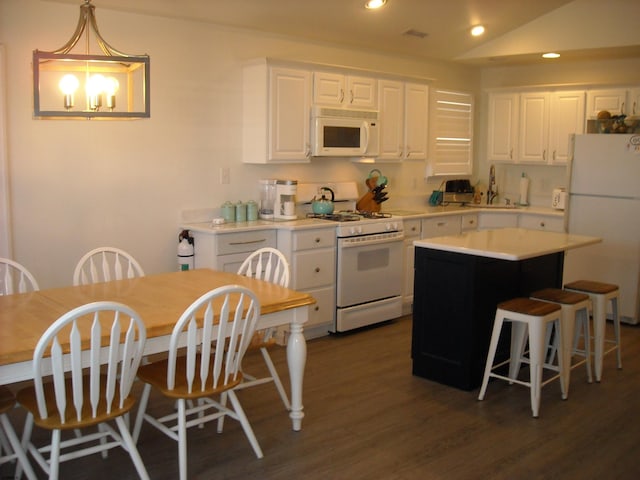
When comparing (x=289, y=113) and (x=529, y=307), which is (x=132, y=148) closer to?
(x=289, y=113)

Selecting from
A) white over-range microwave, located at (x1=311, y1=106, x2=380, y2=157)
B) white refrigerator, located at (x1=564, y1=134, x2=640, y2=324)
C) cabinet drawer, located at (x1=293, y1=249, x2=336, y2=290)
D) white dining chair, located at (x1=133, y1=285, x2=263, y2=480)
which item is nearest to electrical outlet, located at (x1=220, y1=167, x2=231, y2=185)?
white over-range microwave, located at (x1=311, y1=106, x2=380, y2=157)

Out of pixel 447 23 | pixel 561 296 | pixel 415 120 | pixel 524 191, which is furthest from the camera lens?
pixel 524 191

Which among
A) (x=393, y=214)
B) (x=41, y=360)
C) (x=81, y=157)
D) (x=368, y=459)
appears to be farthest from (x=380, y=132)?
(x=41, y=360)

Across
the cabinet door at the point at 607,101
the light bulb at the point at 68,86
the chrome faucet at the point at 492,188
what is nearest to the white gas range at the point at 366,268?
the chrome faucet at the point at 492,188

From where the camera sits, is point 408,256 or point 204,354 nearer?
point 204,354

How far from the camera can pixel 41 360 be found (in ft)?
7.59

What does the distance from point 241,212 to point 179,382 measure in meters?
2.31

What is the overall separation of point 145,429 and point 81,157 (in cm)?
188

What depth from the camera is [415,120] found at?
6109mm

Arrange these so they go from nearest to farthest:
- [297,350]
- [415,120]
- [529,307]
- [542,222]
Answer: [297,350], [529,307], [415,120], [542,222]

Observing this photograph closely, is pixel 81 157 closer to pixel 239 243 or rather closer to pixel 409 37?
pixel 239 243

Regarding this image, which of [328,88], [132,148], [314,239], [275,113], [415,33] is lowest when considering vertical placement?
[314,239]

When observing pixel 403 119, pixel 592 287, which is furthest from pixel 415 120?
pixel 592 287

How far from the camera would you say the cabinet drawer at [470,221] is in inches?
251
